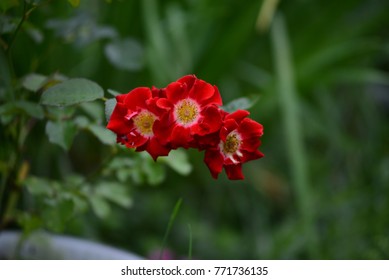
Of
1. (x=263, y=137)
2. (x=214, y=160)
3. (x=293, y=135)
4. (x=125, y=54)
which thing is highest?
(x=263, y=137)

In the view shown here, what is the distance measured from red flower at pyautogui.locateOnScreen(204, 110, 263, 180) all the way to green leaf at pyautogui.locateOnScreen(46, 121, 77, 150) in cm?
18

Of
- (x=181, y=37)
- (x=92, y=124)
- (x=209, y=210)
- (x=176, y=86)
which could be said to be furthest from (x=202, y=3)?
(x=176, y=86)

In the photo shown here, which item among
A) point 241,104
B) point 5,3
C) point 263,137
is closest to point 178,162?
point 241,104

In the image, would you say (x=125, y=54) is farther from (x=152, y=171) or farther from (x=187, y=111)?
(x=187, y=111)

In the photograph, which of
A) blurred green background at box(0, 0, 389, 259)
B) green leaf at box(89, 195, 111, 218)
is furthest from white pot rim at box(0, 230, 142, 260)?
blurred green background at box(0, 0, 389, 259)

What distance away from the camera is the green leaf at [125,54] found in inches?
32.4

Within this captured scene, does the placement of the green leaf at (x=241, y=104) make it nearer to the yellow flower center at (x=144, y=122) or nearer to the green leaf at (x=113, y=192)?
the yellow flower center at (x=144, y=122)

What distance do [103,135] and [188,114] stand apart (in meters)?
0.17

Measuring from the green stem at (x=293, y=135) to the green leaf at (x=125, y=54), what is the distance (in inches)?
17.3

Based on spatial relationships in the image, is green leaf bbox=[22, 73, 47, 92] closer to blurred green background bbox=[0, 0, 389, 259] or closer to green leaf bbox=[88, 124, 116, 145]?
green leaf bbox=[88, 124, 116, 145]

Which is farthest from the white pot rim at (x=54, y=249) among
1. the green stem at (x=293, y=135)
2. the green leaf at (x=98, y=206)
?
the green stem at (x=293, y=135)

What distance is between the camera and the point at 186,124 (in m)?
0.50

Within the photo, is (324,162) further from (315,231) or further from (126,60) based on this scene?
(126,60)
